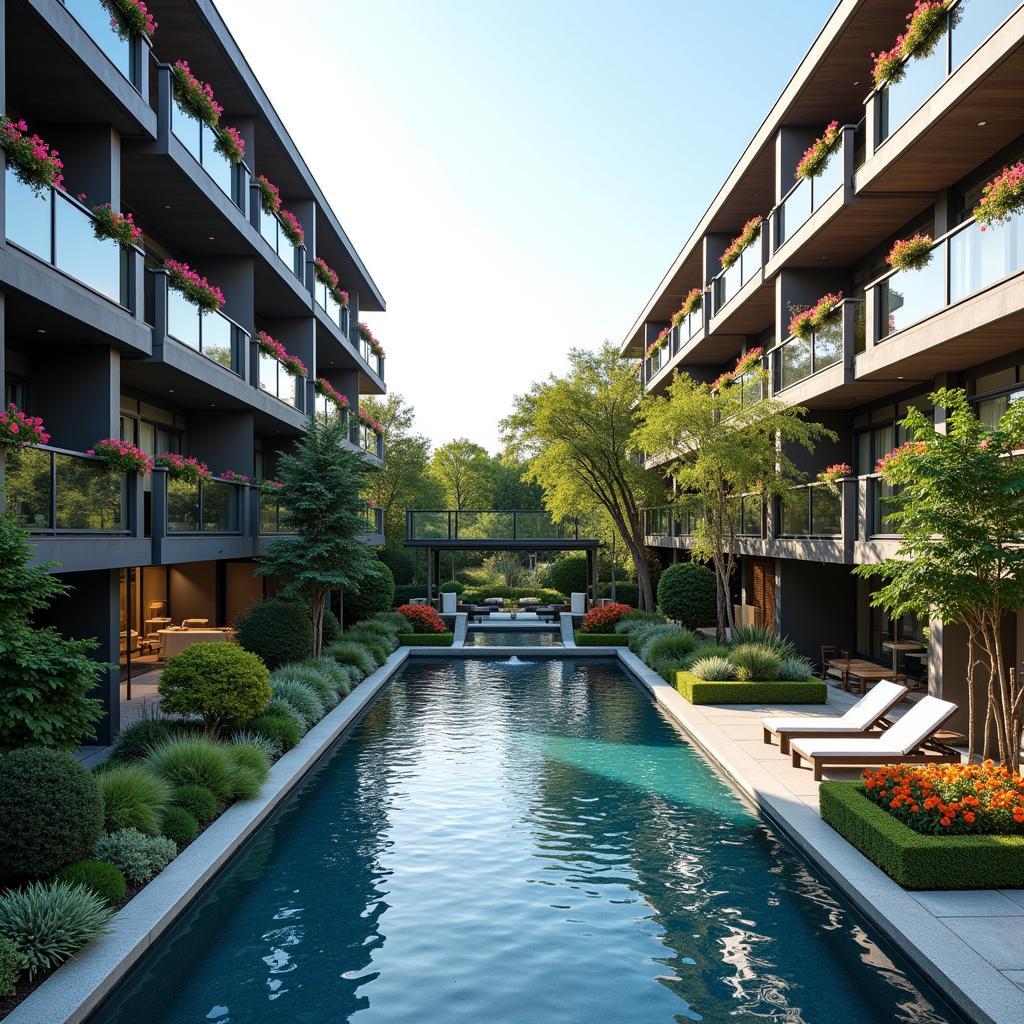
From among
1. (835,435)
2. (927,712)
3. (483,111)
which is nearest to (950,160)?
(835,435)

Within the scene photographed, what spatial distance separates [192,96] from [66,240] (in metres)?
5.89

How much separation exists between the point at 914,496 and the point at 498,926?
655 cm

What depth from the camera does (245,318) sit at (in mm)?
20344

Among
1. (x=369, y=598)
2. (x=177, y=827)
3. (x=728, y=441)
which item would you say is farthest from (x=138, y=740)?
(x=369, y=598)

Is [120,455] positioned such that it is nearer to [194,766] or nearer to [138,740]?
[138,740]

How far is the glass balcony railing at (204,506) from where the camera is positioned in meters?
15.6

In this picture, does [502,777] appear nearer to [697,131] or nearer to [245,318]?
[245,318]

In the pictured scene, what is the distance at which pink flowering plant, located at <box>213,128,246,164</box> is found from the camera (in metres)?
17.8

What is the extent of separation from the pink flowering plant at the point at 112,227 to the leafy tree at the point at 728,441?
12.4 m

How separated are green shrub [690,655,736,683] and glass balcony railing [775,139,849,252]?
9502 mm

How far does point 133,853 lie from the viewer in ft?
25.9

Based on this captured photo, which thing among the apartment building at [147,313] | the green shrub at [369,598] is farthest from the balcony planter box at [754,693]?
the green shrub at [369,598]

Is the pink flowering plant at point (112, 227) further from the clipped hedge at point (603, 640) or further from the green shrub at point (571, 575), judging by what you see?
the green shrub at point (571, 575)

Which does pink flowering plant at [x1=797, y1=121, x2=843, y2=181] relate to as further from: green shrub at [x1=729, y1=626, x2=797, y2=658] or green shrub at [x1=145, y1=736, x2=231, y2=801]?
green shrub at [x1=145, y1=736, x2=231, y2=801]
